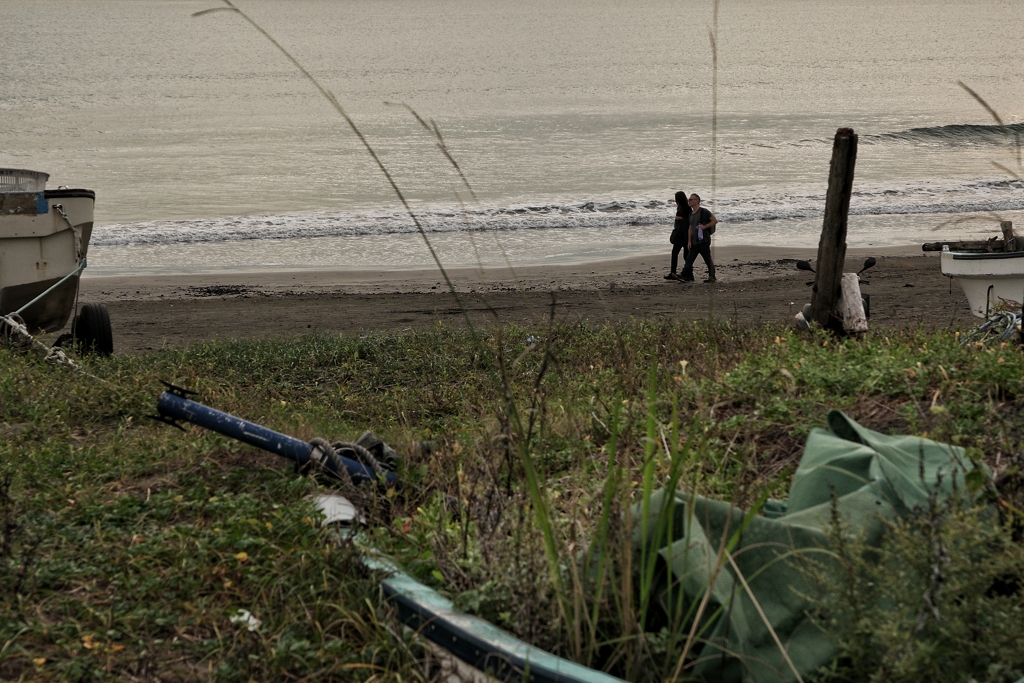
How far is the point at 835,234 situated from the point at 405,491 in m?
4.48

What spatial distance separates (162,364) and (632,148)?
37698mm

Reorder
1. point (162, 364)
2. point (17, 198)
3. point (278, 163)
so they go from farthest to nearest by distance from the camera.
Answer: point (278, 163), point (17, 198), point (162, 364)

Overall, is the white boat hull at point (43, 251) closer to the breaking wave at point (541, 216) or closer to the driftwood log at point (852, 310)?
the driftwood log at point (852, 310)

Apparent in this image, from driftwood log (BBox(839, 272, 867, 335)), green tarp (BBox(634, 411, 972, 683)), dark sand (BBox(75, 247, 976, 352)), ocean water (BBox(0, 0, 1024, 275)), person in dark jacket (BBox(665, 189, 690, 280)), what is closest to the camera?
green tarp (BBox(634, 411, 972, 683))

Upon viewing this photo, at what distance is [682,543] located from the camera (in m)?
3.09

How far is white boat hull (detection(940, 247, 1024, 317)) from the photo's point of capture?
36.0ft

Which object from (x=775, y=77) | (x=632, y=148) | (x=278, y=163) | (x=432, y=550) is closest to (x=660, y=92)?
(x=775, y=77)

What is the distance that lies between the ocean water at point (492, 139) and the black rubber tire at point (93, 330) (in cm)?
606

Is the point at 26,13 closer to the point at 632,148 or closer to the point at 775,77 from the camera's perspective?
the point at 775,77

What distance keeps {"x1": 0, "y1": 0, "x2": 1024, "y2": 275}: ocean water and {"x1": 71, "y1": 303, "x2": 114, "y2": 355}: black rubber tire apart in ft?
19.9

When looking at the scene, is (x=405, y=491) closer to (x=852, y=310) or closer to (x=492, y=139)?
(x=852, y=310)

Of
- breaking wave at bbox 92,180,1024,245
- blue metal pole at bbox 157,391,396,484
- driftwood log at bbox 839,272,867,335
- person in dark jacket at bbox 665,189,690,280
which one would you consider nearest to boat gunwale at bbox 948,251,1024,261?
driftwood log at bbox 839,272,867,335

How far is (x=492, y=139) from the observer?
155ft

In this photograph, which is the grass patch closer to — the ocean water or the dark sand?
the ocean water
